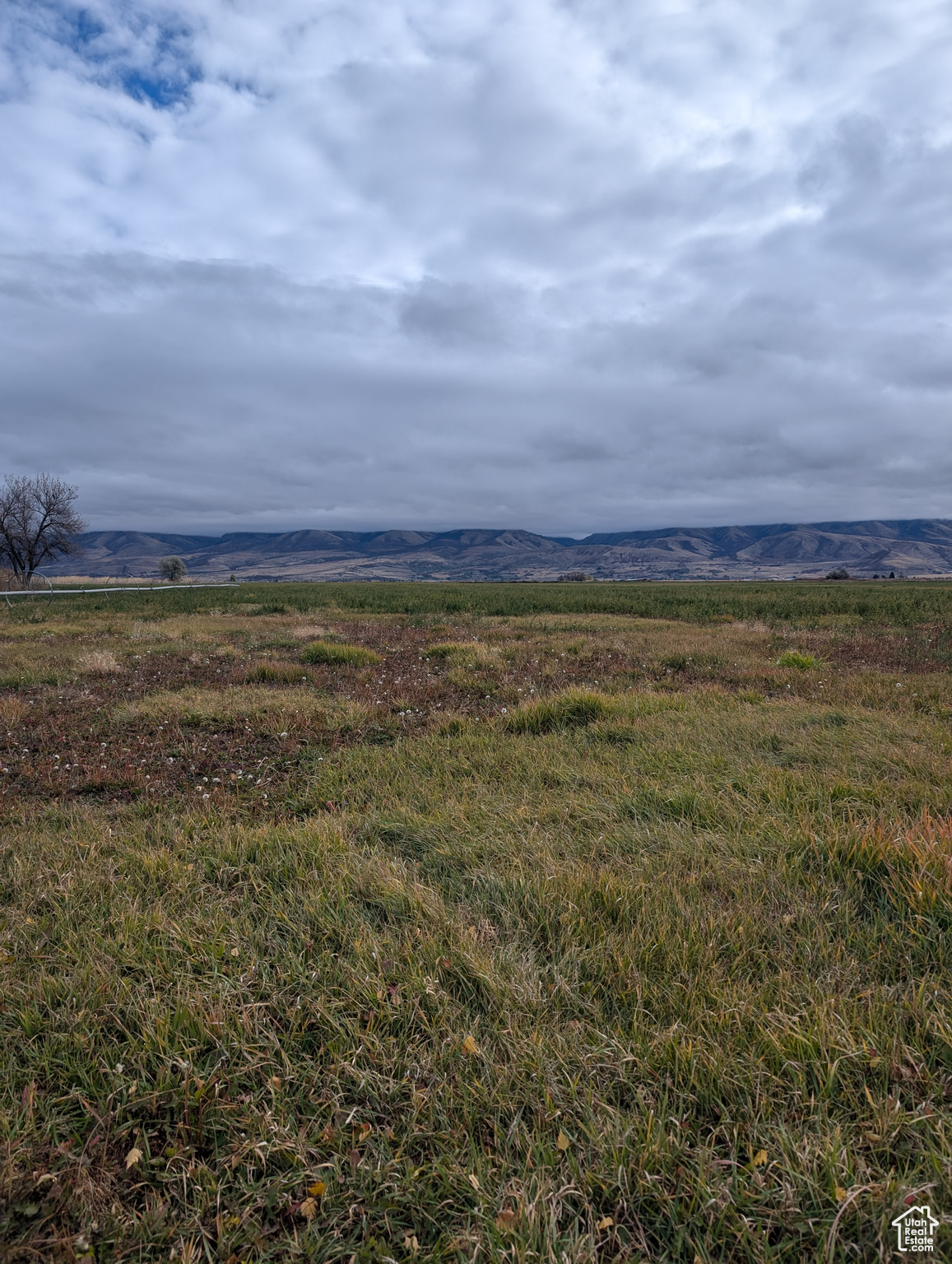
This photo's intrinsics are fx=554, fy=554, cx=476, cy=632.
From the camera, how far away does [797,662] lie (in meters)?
12.0

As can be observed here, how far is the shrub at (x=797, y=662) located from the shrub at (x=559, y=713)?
5888 mm

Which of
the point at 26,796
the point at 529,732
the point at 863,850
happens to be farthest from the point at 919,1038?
the point at 26,796

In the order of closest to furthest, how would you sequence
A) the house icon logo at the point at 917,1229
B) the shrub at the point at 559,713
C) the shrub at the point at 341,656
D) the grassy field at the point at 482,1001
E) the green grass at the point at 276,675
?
the house icon logo at the point at 917,1229 → the grassy field at the point at 482,1001 → the shrub at the point at 559,713 → the green grass at the point at 276,675 → the shrub at the point at 341,656

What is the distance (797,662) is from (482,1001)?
11570 mm

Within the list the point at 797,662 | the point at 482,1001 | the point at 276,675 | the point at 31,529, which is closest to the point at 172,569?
the point at 31,529

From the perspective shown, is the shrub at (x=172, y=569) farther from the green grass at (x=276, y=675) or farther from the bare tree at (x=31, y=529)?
the green grass at (x=276, y=675)

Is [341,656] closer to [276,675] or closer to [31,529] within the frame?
[276,675]

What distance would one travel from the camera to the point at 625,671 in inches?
471

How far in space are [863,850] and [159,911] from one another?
478 centimetres

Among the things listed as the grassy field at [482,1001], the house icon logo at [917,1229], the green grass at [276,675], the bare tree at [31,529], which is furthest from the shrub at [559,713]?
the bare tree at [31,529]

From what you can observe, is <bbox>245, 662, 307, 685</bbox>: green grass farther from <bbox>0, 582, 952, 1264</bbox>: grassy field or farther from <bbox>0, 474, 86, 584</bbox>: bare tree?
<bbox>0, 474, 86, 584</bbox>: bare tree

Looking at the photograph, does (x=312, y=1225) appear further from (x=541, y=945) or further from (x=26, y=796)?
(x=26, y=796)

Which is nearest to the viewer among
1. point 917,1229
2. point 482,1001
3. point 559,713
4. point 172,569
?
point 917,1229

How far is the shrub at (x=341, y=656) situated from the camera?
43.5ft
